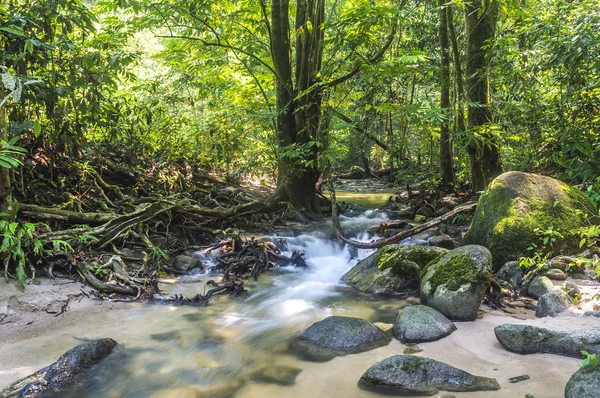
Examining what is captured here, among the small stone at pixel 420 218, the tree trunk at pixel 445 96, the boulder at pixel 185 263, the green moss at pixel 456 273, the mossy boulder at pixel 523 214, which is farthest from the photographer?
the tree trunk at pixel 445 96

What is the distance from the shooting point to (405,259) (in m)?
5.83

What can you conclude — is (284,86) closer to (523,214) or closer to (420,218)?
(420,218)

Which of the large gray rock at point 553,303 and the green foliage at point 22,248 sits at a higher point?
the green foliage at point 22,248

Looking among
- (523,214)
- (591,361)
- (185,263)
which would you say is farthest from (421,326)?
(185,263)

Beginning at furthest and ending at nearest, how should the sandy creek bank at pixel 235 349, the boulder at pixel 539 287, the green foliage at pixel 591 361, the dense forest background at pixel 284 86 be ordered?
the dense forest background at pixel 284 86, the boulder at pixel 539 287, the sandy creek bank at pixel 235 349, the green foliage at pixel 591 361

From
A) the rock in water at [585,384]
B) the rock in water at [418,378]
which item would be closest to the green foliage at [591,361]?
the rock in water at [585,384]

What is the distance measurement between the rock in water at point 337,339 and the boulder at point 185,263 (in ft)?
9.60

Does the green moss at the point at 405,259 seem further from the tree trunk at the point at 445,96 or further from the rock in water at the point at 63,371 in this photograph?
the tree trunk at the point at 445,96

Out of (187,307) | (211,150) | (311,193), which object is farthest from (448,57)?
(187,307)

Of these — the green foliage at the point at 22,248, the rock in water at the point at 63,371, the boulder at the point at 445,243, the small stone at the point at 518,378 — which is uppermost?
the green foliage at the point at 22,248

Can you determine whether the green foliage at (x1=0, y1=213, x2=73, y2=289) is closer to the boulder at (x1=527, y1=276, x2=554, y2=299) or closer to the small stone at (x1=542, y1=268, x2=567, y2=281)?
the boulder at (x1=527, y1=276, x2=554, y2=299)

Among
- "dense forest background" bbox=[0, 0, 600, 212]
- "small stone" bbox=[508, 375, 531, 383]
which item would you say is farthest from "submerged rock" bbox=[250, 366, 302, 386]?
"dense forest background" bbox=[0, 0, 600, 212]

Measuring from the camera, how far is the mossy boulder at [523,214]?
5.49 meters

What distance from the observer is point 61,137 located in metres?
5.74
